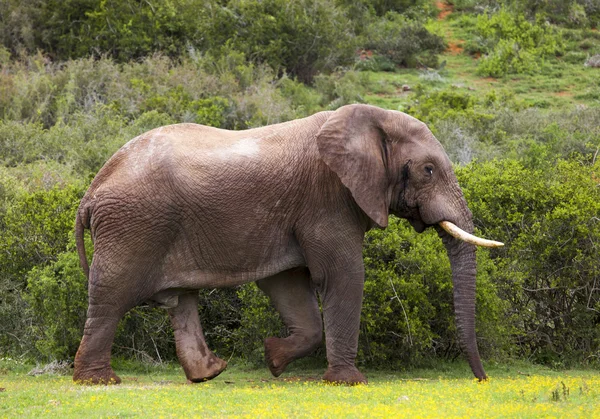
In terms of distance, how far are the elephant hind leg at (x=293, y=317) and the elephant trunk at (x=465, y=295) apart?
4.99ft

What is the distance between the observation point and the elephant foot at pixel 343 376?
10.7 m

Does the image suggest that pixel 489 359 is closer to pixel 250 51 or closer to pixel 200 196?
pixel 200 196

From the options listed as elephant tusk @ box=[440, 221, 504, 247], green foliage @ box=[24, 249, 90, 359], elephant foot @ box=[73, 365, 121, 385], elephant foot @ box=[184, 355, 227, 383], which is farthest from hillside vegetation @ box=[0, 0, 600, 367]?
elephant foot @ box=[73, 365, 121, 385]

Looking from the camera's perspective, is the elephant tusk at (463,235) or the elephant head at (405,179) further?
the elephant head at (405,179)

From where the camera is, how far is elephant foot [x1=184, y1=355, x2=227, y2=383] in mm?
11008

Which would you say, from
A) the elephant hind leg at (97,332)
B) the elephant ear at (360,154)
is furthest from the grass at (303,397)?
the elephant ear at (360,154)

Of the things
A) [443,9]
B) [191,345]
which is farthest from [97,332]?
[443,9]

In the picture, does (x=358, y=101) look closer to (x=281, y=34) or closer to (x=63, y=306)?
(x=281, y=34)

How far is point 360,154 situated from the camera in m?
10.6

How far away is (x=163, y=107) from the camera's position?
22.6 m

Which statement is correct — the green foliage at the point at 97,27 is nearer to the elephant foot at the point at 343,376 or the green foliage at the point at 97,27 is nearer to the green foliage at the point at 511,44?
the green foliage at the point at 511,44

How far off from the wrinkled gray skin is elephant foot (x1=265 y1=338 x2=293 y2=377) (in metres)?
0.60

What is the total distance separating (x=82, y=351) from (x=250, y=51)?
59.9ft

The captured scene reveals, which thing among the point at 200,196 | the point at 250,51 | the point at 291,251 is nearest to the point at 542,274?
the point at 291,251
